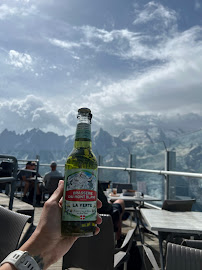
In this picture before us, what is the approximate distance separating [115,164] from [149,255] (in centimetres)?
666

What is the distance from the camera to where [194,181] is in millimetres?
4492

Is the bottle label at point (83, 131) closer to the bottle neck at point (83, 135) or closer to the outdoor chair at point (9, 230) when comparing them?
the bottle neck at point (83, 135)

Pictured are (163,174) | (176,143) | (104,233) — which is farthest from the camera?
(176,143)

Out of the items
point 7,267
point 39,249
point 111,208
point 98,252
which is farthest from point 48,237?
point 111,208

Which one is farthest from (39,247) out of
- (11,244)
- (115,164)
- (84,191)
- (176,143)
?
(115,164)

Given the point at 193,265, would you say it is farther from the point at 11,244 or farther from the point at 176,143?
the point at 176,143

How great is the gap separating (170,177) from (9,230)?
4279 millimetres

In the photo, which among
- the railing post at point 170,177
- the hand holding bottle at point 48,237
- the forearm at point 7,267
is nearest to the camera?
the forearm at point 7,267

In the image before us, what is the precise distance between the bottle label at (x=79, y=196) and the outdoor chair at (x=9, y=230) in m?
0.90

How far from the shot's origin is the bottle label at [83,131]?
1085mm

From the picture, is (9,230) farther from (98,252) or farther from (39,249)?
(39,249)

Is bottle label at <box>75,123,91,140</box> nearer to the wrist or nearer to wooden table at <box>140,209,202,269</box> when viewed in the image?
the wrist

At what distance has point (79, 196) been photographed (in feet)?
3.15

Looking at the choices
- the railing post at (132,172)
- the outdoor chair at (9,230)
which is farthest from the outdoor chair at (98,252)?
the railing post at (132,172)
